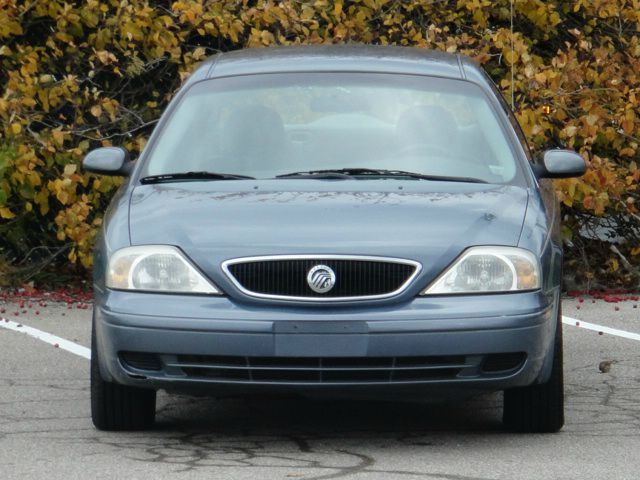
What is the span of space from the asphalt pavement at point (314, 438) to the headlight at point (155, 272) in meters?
0.63

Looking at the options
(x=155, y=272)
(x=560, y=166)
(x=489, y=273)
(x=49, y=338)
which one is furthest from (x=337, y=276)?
(x=49, y=338)

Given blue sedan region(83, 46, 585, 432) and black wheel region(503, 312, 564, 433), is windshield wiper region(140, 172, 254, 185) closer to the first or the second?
blue sedan region(83, 46, 585, 432)

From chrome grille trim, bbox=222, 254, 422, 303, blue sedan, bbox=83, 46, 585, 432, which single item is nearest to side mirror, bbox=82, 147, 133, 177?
blue sedan, bbox=83, 46, 585, 432

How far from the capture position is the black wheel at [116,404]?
6.54 m

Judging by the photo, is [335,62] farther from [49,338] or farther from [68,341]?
[49,338]

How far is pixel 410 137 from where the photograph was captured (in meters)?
7.08

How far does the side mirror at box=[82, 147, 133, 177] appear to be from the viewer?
722cm

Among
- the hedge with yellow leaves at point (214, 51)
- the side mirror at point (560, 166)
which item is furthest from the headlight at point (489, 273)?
the hedge with yellow leaves at point (214, 51)

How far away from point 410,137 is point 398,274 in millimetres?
1252

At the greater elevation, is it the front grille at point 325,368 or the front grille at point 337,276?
the front grille at point 337,276

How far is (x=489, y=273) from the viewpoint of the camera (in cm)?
604

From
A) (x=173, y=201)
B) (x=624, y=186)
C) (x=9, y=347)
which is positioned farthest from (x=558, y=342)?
(x=624, y=186)

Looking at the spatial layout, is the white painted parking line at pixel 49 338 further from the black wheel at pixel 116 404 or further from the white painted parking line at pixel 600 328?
the white painted parking line at pixel 600 328

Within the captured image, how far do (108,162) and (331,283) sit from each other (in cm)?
170
